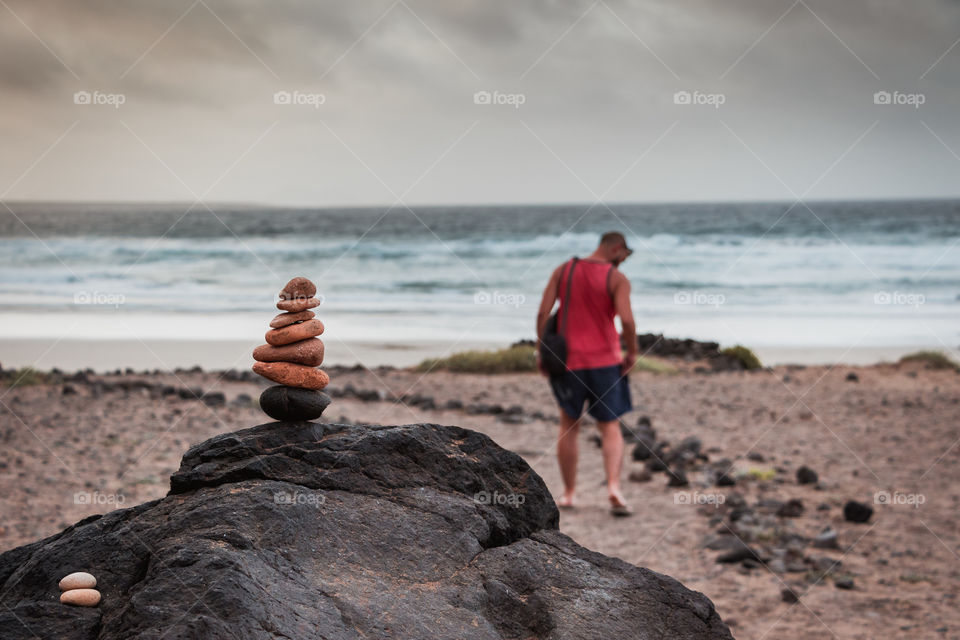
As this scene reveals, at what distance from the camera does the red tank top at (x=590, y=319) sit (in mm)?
7598

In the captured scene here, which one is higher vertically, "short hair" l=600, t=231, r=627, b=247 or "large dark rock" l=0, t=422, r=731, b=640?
"short hair" l=600, t=231, r=627, b=247

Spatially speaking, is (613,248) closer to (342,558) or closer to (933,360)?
(342,558)

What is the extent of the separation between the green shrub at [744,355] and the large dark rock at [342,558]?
1553cm

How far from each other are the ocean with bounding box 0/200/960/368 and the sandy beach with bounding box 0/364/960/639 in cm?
233

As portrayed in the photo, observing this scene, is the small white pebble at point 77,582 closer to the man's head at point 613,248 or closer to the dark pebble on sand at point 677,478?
the man's head at point 613,248

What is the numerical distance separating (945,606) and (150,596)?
5708 mm

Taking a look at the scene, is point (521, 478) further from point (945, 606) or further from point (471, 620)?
point (945, 606)

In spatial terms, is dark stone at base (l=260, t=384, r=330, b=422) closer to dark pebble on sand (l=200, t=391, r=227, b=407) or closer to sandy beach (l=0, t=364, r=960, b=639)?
sandy beach (l=0, t=364, r=960, b=639)

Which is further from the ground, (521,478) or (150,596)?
(521,478)

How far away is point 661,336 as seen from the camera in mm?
20438

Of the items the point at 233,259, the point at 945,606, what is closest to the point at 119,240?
the point at 233,259

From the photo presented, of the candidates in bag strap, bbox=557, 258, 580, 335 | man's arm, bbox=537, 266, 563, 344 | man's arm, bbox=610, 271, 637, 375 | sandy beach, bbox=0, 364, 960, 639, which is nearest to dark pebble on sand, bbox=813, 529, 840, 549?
sandy beach, bbox=0, 364, 960, 639

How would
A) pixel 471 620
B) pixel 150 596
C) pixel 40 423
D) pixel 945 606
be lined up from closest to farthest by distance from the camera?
pixel 150 596 → pixel 471 620 → pixel 945 606 → pixel 40 423

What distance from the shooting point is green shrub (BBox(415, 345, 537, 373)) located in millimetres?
17141
